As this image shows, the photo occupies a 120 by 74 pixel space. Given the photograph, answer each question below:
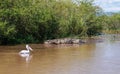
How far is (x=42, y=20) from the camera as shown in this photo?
42.0 meters

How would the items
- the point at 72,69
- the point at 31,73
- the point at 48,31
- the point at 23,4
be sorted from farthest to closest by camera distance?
the point at 48,31 → the point at 23,4 → the point at 72,69 → the point at 31,73

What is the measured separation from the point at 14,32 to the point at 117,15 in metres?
62.9

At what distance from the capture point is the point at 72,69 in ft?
62.4

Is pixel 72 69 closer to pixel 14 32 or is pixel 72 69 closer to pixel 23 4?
pixel 14 32

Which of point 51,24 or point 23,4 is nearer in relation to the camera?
point 23,4

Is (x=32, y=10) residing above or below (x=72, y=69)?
above

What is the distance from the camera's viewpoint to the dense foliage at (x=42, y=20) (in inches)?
1469

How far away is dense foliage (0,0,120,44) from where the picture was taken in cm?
3731

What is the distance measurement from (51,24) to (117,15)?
54.7 meters

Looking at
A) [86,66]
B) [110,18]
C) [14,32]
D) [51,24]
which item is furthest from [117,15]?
[86,66]

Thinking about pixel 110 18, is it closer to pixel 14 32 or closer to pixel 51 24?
pixel 51 24

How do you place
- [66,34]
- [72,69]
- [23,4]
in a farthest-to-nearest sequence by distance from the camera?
1. [66,34]
2. [23,4]
3. [72,69]

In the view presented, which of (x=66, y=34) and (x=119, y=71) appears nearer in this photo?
(x=119, y=71)

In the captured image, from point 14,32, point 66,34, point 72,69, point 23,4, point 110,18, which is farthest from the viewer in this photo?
point 110,18
